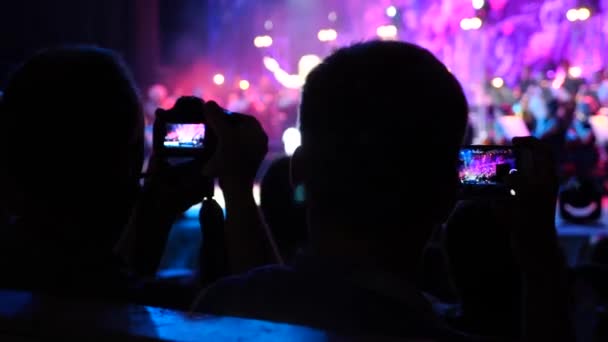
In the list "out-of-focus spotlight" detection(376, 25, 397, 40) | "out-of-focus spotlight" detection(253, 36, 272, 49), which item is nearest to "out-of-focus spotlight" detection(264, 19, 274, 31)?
"out-of-focus spotlight" detection(253, 36, 272, 49)

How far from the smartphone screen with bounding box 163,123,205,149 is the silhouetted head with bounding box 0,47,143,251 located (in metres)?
0.09

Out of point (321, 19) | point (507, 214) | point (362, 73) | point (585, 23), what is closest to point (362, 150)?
point (362, 73)

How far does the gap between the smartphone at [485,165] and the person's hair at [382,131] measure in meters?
0.16

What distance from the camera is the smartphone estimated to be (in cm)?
91

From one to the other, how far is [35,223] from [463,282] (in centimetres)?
110

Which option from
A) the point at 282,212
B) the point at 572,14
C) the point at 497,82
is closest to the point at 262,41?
the point at 497,82

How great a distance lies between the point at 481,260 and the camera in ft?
5.37

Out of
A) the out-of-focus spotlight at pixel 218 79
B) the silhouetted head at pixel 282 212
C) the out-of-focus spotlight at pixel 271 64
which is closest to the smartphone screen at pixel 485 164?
the silhouetted head at pixel 282 212

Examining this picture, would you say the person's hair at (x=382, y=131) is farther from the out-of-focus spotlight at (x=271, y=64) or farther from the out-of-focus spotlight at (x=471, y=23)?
the out-of-focus spotlight at (x=271, y=64)

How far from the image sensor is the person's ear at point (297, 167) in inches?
31.1

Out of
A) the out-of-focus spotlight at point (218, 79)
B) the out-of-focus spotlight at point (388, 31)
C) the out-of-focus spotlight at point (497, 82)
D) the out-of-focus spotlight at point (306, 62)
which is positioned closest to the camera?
the out-of-focus spotlight at point (497, 82)

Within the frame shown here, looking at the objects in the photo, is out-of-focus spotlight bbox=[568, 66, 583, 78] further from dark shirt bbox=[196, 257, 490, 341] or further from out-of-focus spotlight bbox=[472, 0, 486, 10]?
dark shirt bbox=[196, 257, 490, 341]

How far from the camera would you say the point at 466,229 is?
5.30 feet

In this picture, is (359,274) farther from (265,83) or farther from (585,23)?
(265,83)
